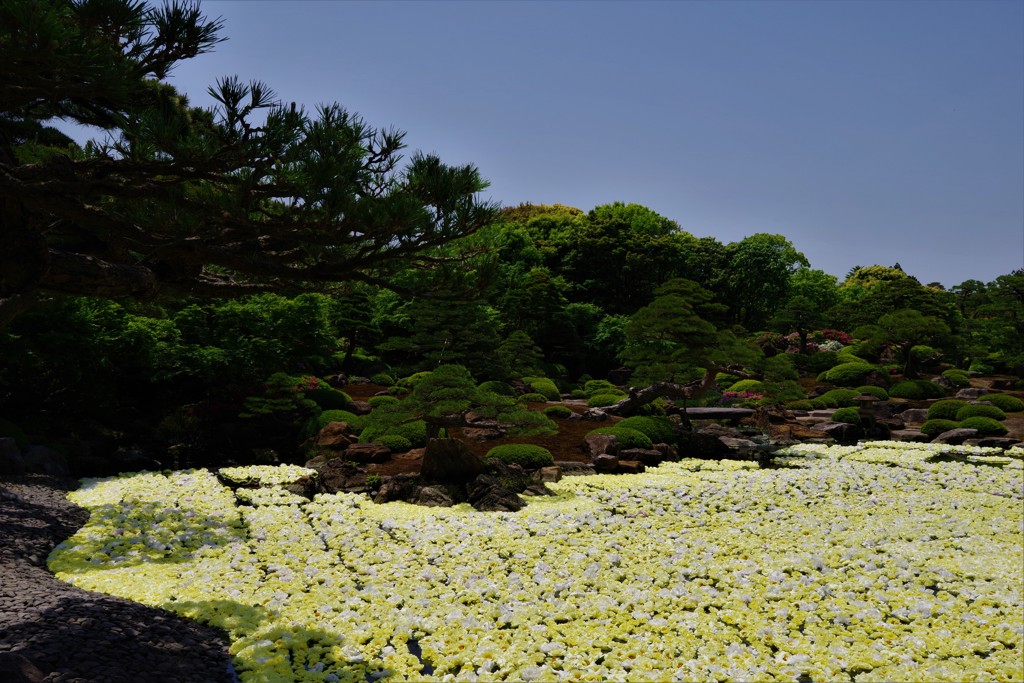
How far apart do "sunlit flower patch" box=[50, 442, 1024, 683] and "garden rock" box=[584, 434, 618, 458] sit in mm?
2525

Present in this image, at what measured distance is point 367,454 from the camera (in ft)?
48.6

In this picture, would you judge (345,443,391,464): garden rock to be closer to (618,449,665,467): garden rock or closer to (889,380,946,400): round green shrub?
(618,449,665,467): garden rock

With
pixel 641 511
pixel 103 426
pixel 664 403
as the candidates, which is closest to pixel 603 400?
pixel 664 403

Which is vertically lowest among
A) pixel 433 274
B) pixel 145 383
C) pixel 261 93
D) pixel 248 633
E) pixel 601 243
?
pixel 248 633

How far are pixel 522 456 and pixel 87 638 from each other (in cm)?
924

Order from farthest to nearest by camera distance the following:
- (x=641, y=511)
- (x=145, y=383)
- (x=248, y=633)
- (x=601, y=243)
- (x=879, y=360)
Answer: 1. (x=601, y=243)
2. (x=879, y=360)
3. (x=145, y=383)
4. (x=641, y=511)
5. (x=248, y=633)

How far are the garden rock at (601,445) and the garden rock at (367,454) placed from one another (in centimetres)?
458

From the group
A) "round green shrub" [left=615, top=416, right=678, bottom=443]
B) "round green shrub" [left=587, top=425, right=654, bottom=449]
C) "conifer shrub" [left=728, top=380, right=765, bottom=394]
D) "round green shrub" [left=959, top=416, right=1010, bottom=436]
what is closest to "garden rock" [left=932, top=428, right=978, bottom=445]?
"round green shrub" [left=959, top=416, right=1010, bottom=436]

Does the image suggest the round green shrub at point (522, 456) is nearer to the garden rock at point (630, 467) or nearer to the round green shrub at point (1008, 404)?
the garden rock at point (630, 467)

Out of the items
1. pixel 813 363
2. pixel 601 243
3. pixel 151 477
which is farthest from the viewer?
pixel 601 243

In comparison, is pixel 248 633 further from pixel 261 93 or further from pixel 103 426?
pixel 103 426

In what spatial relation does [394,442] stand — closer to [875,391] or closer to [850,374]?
[875,391]

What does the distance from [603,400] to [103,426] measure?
15.4 meters

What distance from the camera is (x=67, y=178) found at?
517cm
